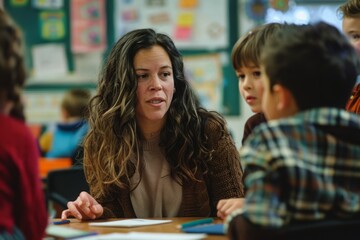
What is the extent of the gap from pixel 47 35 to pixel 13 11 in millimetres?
424

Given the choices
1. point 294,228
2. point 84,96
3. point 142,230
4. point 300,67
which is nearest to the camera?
point 294,228

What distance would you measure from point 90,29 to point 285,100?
5.20m

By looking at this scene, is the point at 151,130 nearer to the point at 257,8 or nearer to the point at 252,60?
the point at 252,60

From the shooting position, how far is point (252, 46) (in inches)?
83.7

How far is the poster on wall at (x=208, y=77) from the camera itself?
20.6 ft

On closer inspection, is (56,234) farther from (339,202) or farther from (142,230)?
(339,202)

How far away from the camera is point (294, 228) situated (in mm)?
1259

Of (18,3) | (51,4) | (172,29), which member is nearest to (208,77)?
(172,29)

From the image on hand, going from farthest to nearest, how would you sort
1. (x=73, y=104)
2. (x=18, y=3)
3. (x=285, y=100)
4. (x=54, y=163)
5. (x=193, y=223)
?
(x=18, y=3)
(x=73, y=104)
(x=54, y=163)
(x=193, y=223)
(x=285, y=100)

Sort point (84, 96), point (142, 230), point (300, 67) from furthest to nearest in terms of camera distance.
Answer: point (84, 96), point (142, 230), point (300, 67)

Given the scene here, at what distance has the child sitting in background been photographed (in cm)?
539

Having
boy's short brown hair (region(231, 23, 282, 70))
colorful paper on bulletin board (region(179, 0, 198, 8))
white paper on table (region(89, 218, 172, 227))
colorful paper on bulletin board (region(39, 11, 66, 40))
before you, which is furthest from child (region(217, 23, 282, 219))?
colorful paper on bulletin board (region(39, 11, 66, 40))

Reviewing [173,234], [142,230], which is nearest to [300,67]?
[173,234]

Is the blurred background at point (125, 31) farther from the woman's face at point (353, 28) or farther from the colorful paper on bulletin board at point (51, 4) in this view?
the woman's face at point (353, 28)
